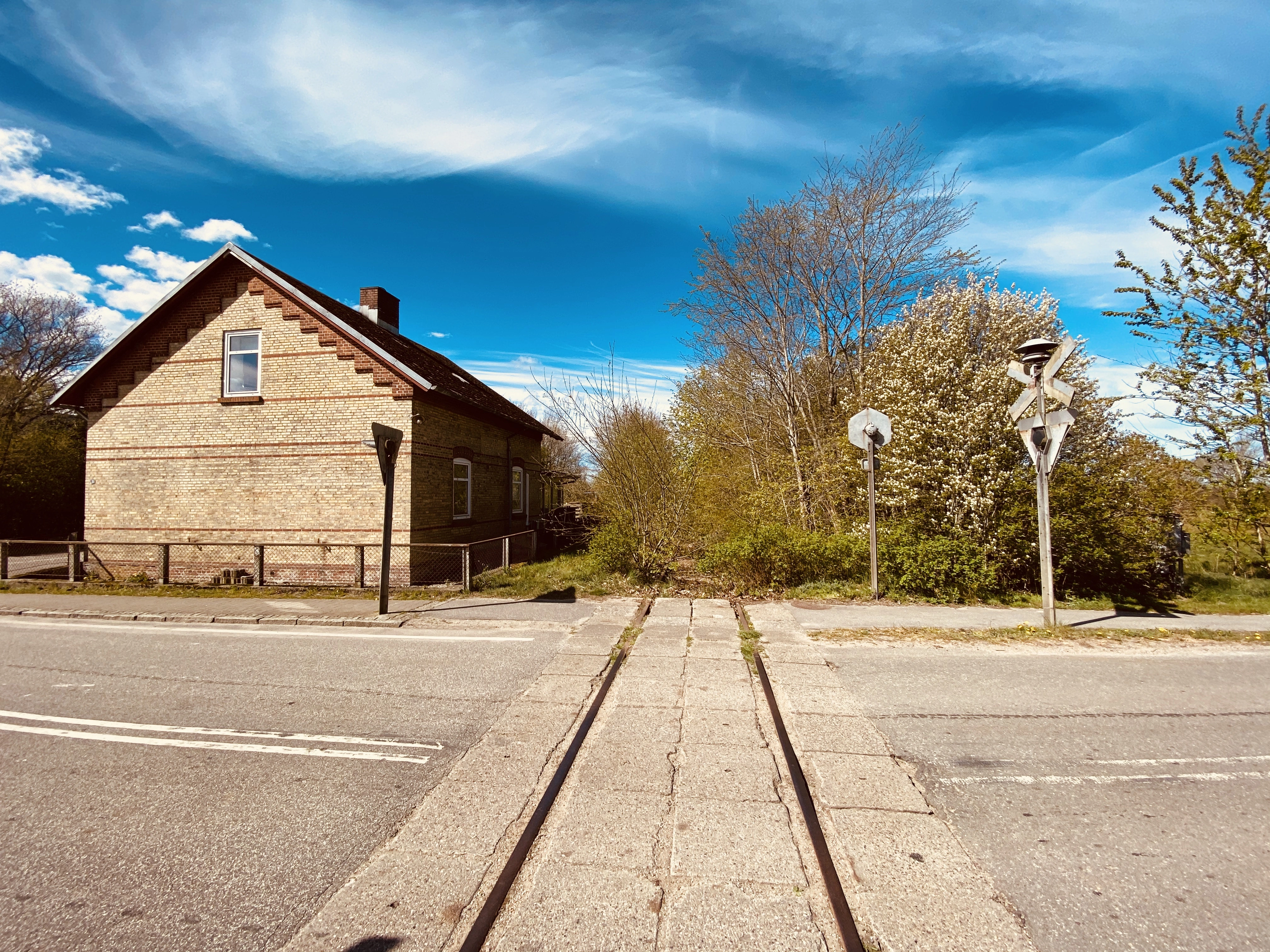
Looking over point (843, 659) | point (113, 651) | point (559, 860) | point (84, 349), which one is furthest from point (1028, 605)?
Answer: point (84, 349)

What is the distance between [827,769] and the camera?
3908 mm

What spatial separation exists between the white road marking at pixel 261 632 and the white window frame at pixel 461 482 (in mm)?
5971

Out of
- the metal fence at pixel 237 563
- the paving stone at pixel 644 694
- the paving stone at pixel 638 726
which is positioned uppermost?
the metal fence at pixel 237 563

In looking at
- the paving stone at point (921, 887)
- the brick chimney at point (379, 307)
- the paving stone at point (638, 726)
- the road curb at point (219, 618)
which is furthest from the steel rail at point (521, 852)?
the brick chimney at point (379, 307)

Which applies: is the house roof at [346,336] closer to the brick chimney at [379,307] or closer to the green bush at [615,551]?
the brick chimney at [379,307]

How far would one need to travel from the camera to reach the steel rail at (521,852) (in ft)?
7.88

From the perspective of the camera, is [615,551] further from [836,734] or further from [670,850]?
[670,850]

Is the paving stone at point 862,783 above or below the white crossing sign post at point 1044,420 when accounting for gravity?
below

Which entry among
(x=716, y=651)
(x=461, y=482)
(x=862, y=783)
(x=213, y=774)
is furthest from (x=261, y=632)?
(x=862, y=783)

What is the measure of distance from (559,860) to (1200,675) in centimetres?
688

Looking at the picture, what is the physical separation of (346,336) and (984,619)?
1331 centimetres

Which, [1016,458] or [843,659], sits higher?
[1016,458]

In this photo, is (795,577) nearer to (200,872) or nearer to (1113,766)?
(1113,766)

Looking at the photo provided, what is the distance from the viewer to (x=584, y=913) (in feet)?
8.41
